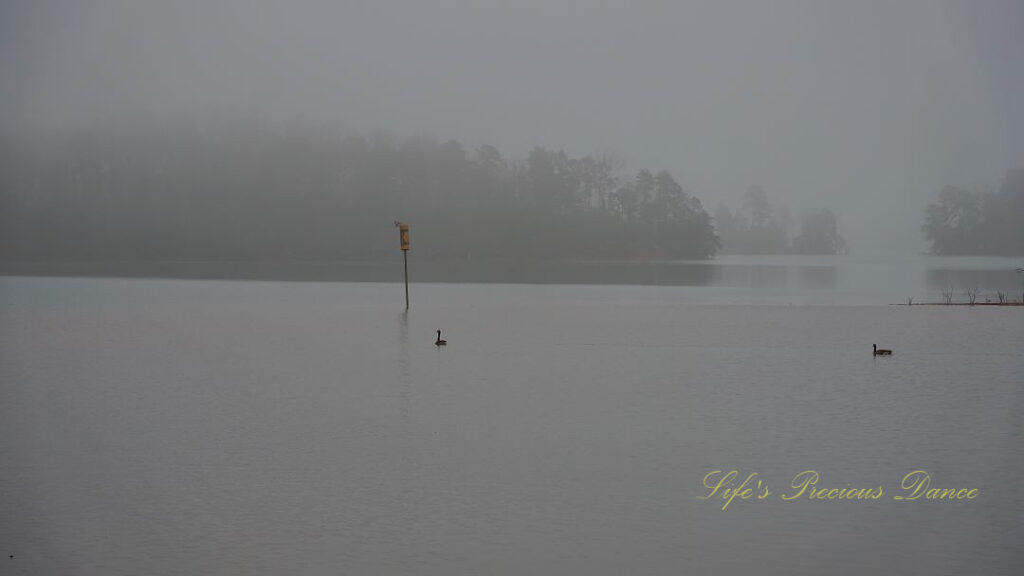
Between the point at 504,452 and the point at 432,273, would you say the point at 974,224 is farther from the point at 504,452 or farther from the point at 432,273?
the point at 504,452

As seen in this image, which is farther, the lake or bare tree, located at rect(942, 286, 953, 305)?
bare tree, located at rect(942, 286, 953, 305)

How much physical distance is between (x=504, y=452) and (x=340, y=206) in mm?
168197

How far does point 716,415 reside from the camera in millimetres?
20062

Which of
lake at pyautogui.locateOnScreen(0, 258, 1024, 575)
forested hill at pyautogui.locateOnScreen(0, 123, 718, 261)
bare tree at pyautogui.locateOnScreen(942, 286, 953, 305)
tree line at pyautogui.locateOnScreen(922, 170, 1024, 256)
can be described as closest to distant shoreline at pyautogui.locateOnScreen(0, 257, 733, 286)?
forested hill at pyautogui.locateOnScreen(0, 123, 718, 261)

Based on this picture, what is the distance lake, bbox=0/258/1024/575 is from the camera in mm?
11406

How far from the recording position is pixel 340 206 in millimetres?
180125

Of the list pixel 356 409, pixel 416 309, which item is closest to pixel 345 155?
pixel 416 309

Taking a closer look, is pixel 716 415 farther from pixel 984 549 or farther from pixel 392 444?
pixel 984 549

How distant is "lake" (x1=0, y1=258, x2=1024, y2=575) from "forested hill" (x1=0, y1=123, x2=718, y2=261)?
128 meters

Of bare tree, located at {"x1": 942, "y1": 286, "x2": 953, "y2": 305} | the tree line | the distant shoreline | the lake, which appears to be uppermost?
the tree line

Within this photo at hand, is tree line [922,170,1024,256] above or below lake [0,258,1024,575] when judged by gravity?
above

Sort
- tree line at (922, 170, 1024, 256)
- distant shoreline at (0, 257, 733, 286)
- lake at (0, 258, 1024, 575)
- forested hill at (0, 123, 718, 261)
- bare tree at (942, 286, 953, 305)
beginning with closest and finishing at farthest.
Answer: lake at (0, 258, 1024, 575)
bare tree at (942, 286, 953, 305)
distant shoreline at (0, 257, 733, 286)
tree line at (922, 170, 1024, 256)
forested hill at (0, 123, 718, 261)

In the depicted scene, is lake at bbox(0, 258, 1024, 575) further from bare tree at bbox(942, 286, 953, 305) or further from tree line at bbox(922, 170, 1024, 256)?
tree line at bbox(922, 170, 1024, 256)

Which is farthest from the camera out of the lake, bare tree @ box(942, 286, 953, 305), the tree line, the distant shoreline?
the tree line
